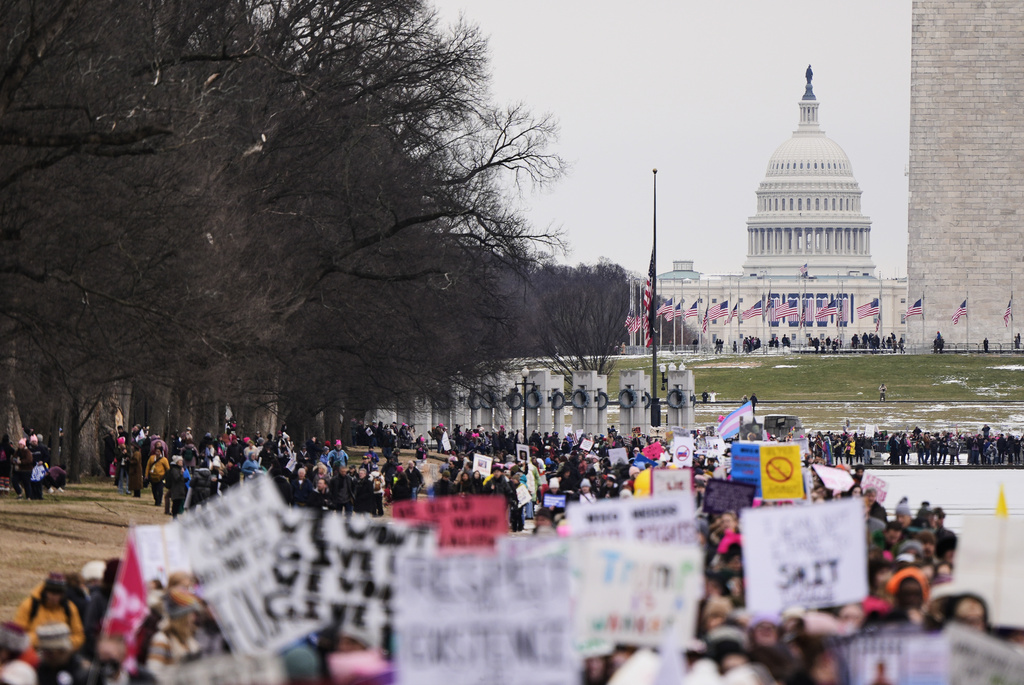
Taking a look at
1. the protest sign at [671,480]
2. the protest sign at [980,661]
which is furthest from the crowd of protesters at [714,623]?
the protest sign at [671,480]

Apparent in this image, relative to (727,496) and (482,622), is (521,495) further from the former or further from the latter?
(482,622)

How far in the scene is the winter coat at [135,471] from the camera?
30875 mm

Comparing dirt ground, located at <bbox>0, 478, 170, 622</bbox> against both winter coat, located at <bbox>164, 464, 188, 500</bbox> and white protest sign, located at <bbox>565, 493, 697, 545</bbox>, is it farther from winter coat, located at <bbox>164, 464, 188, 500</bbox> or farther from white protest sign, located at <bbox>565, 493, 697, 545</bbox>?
white protest sign, located at <bbox>565, 493, 697, 545</bbox>

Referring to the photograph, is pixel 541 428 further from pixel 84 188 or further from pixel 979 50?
pixel 84 188

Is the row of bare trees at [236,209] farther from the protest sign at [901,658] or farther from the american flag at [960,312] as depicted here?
the american flag at [960,312]

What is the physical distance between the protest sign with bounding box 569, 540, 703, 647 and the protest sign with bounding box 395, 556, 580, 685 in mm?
1522

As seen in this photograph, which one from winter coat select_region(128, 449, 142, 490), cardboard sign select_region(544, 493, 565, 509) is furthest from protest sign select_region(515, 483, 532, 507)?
winter coat select_region(128, 449, 142, 490)

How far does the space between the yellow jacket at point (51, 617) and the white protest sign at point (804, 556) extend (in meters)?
3.76

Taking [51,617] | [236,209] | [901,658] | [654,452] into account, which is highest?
[236,209]

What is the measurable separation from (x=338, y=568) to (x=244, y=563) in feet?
1.70

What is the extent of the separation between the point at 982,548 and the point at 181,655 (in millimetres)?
4298

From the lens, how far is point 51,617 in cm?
1051

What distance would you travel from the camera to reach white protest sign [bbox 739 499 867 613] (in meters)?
9.96

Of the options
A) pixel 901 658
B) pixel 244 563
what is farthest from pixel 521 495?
pixel 901 658
